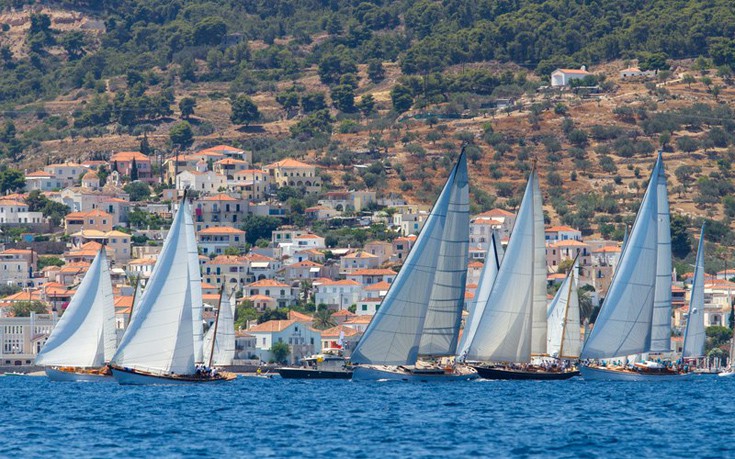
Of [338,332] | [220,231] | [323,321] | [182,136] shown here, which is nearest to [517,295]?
[338,332]

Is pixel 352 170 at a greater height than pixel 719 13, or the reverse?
pixel 719 13

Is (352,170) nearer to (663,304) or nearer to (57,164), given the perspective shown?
(57,164)

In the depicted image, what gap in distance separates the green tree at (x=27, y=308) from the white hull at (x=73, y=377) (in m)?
37.8

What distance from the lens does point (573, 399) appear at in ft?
196

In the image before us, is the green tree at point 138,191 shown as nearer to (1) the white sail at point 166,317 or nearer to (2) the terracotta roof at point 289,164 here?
(2) the terracotta roof at point 289,164

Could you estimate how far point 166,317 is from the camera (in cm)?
6388

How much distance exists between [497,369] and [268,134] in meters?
115

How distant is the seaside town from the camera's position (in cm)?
11254

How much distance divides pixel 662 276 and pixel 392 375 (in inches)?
422

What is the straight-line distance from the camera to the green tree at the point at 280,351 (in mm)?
106125

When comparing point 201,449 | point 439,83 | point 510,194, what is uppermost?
point 439,83

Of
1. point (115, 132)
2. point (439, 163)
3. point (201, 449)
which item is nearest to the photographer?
point (201, 449)

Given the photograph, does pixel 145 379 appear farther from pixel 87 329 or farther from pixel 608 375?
pixel 608 375

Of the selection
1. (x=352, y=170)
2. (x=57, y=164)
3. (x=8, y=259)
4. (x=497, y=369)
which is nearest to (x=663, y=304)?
(x=497, y=369)
